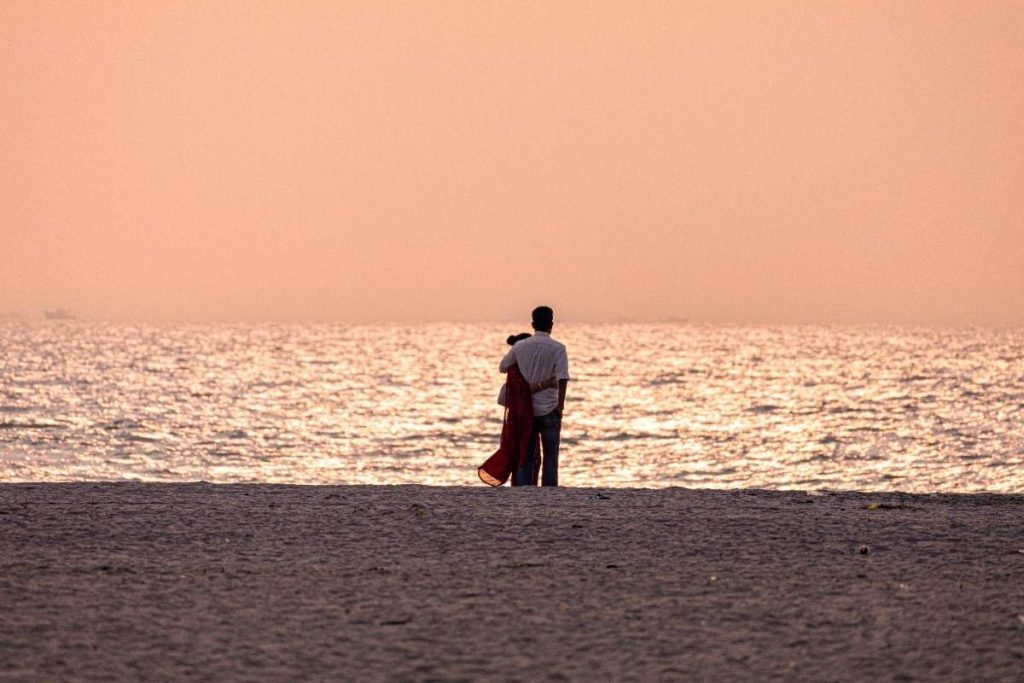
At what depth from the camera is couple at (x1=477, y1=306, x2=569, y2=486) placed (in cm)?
1220

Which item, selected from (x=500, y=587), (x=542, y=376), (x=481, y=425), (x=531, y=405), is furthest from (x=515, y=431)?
(x=481, y=425)

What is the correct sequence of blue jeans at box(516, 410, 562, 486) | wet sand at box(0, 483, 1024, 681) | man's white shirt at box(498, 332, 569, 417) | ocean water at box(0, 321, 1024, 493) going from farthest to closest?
ocean water at box(0, 321, 1024, 493) < blue jeans at box(516, 410, 562, 486) < man's white shirt at box(498, 332, 569, 417) < wet sand at box(0, 483, 1024, 681)

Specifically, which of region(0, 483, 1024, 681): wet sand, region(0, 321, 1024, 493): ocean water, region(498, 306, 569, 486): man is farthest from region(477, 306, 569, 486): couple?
region(0, 321, 1024, 493): ocean water

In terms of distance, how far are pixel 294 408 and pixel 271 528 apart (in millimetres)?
41946

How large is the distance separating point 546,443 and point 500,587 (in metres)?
5.48

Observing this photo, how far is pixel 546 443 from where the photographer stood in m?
12.3

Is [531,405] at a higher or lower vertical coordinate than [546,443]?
higher

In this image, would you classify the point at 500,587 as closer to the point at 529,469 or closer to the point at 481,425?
the point at 529,469

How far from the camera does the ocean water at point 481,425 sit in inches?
1177

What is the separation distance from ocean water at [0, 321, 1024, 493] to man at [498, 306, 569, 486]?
15.4m

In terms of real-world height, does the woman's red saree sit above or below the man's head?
below

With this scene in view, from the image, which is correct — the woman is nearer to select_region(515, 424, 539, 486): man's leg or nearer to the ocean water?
select_region(515, 424, 539, 486): man's leg

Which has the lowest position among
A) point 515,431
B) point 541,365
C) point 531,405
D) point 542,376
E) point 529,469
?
point 529,469

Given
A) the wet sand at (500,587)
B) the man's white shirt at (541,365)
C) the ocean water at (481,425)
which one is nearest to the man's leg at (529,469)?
the man's white shirt at (541,365)
